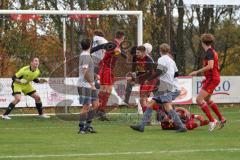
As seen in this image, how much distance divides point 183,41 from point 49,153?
27.3 metres

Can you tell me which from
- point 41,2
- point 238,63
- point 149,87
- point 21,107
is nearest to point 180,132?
point 149,87

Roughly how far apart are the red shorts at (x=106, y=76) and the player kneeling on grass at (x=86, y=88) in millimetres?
2379

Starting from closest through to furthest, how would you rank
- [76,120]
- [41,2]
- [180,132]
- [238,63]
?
1. [180,132]
2. [76,120]
3. [41,2]
4. [238,63]

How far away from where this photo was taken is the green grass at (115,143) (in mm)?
12461

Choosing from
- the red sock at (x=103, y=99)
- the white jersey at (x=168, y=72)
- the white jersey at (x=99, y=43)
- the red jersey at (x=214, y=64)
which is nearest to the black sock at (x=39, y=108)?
the white jersey at (x=99, y=43)

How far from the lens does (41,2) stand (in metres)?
37.8

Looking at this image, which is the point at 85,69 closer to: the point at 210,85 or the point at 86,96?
the point at 86,96

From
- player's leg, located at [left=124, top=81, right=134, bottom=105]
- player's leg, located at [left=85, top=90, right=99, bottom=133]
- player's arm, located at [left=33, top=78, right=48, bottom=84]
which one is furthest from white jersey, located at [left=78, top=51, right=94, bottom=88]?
player's arm, located at [left=33, top=78, right=48, bottom=84]

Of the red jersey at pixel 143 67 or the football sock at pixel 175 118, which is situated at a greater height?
the red jersey at pixel 143 67

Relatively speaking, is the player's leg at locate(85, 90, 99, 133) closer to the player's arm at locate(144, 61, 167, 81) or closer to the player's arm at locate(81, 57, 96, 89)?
the player's arm at locate(81, 57, 96, 89)

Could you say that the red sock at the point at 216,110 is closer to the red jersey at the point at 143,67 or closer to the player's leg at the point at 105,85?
the red jersey at the point at 143,67

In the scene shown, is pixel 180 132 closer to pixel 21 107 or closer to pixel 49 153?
pixel 49 153

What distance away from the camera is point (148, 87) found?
19281mm

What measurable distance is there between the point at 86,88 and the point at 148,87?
2866 mm
